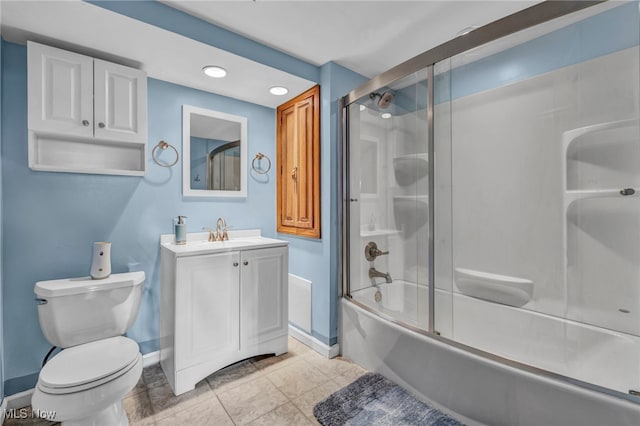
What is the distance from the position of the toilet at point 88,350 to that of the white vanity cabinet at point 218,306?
266mm

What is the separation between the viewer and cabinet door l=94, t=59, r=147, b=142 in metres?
1.77

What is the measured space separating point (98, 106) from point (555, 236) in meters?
2.92

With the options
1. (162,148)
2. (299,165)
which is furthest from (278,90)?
(162,148)

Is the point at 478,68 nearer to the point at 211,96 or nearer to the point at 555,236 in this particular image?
the point at 555,236

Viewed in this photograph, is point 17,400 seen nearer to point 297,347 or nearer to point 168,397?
point 168,397

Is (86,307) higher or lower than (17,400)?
higher

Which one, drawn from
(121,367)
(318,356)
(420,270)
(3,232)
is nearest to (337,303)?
(318,356)

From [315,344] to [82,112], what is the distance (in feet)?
7.46

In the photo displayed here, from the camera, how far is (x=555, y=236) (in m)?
1.81

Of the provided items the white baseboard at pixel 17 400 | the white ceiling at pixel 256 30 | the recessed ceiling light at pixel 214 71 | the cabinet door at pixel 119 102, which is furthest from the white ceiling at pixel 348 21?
the white baseboard at pixel 17 400

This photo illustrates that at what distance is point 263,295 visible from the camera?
2.19 metres

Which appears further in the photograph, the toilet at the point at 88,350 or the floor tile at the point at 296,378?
the floor tile at the point at 296,378

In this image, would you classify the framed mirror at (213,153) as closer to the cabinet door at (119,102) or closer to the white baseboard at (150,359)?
the cabinet door at (119,102)

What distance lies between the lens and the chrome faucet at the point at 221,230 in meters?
2.43
